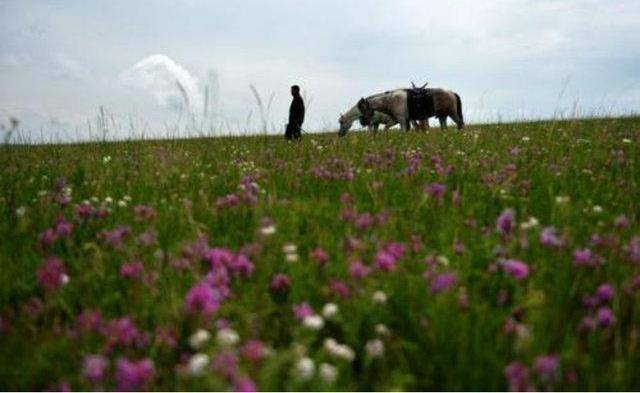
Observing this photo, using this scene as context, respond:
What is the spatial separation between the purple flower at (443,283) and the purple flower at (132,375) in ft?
4.74

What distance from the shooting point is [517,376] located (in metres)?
2.18

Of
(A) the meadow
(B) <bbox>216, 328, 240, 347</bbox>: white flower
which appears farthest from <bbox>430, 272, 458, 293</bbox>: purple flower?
(B) <bbox>216, 328, 240, 347</bbox>: white flower

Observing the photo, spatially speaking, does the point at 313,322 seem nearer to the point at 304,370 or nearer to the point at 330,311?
the point at 330,311

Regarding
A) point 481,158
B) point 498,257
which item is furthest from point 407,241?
point 481,158

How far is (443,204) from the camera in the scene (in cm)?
498

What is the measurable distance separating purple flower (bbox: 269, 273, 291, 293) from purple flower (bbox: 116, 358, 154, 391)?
1.06 meters

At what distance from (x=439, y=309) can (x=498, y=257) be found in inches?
37.0

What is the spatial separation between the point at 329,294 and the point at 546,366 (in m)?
1.25

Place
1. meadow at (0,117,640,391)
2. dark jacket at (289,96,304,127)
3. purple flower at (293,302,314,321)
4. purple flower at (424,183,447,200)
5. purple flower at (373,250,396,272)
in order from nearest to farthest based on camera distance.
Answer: meadow at (0,117,640,391) → purple flower at (293,302,314,321) → purple flower at (373,250,396,272) → purple flower at (424,183,447,200) → dark jacket at (289,96,304,127)

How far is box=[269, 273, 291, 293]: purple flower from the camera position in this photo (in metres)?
3.26

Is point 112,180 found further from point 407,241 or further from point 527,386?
point 527,386

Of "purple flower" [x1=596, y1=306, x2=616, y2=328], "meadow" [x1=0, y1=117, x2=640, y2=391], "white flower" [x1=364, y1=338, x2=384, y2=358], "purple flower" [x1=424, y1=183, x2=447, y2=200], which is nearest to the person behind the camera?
"meadow" [x1=0, y1=117, x2=640, y2=391]

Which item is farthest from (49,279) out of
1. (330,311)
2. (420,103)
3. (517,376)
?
(420,103)

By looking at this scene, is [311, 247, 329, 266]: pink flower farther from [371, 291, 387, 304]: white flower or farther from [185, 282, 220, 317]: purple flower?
[185, 282, 220, 317]: purple flower
